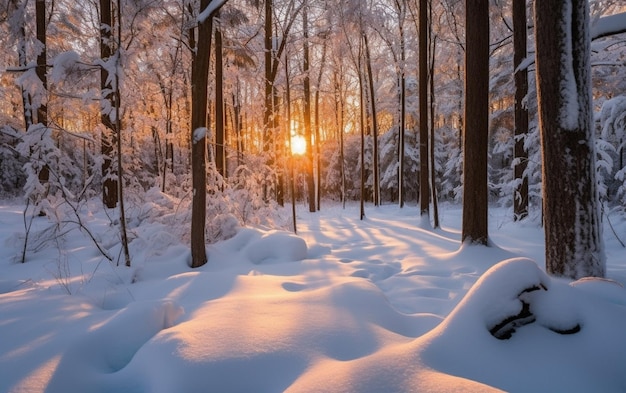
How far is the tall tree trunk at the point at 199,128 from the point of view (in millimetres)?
5203

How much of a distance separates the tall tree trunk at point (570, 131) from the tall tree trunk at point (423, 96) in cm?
670

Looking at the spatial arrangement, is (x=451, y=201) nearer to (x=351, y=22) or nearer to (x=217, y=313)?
(x=351, y=22)

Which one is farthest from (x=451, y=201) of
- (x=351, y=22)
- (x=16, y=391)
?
(x=16, y=391)

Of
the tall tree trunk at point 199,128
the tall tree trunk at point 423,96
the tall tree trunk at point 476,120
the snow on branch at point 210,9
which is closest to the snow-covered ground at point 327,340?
the tall tree trunk at point 199,128

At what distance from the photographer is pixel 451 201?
75.2 ft

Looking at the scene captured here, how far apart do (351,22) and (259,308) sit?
14.1 m

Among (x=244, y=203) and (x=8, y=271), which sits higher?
(x=244, y=203)

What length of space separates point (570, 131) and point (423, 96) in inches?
276

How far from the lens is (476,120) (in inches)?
228

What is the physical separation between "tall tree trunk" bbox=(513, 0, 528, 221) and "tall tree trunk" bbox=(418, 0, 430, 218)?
7.41ft

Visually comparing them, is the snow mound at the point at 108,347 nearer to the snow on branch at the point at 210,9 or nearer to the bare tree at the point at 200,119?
the bare tree at the point at 200,119

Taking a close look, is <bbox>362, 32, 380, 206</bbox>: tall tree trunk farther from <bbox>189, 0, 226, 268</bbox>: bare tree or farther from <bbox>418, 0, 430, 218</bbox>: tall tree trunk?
<bbox>189, 0, 226, 268</bbox>: bare tree

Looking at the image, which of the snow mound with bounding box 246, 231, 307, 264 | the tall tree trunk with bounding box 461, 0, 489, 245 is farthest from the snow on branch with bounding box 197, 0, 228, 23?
the tall tree trunk with bounding box 461, 0, 489, 245

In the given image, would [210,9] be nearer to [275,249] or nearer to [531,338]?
[275,249]
